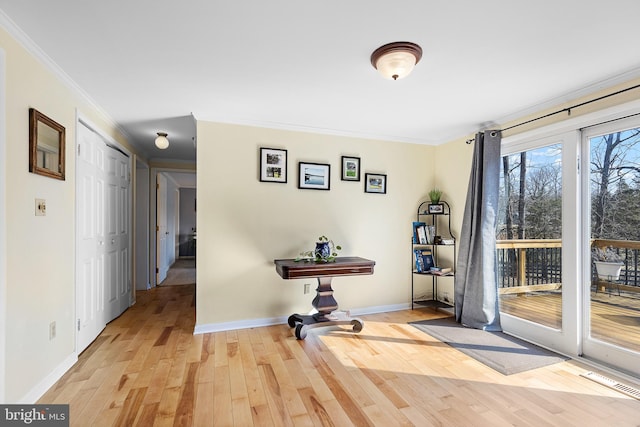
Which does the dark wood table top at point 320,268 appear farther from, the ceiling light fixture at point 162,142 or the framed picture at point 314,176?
the ceiling light fixture at point 162,142

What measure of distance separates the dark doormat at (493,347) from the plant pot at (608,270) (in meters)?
0.78

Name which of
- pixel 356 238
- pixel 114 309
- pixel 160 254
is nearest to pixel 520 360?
pixel 356 238

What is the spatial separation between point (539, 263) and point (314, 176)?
2482mm

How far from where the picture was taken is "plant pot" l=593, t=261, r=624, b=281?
2482 mm

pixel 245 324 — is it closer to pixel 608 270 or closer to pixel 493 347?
pixel 493 347

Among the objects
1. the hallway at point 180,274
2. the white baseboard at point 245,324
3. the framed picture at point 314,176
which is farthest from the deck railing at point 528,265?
the hallway at point 180,274

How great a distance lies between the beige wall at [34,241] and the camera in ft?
5.83

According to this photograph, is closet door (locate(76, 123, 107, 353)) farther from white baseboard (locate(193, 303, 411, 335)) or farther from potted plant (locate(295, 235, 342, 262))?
potted plant (locate(295, 235, 342, 262))

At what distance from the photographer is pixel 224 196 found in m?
3.32

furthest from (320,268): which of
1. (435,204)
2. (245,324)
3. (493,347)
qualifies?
(435,204)

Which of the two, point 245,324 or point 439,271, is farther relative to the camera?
point 439,271

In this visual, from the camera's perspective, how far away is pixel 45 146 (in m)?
2.14

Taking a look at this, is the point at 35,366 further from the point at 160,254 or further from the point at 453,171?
the point at 453,171

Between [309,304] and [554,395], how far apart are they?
233cm
